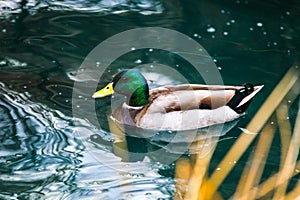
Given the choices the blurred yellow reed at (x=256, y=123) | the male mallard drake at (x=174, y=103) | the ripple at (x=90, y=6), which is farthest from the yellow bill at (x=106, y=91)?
the ripple at (x=90, y=6)

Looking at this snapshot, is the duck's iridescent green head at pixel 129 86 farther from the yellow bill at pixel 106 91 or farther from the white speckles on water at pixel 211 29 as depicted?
the white speckles on water at pixel 211 29

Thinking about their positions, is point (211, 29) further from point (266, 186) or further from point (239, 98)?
point (266, 186)

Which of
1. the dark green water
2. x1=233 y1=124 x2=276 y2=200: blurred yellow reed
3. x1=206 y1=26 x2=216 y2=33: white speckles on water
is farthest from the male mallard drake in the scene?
x1=206 y1=26 x2=216 y2=33: white speckles on water

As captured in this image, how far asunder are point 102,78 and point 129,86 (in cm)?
53

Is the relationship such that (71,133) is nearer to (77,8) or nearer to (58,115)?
(58,115)

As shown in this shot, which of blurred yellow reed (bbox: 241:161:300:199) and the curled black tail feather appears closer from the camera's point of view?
blurred yellow reed (bbox: 241:161:300:199)

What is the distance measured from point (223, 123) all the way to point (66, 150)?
136 centimetres

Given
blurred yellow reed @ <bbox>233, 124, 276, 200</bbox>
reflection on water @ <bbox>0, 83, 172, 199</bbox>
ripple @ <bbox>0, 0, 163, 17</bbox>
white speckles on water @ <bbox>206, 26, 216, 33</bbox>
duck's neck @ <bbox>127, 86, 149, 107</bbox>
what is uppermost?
ripple @ <bbox>0, 0, 163, 17</bbox>

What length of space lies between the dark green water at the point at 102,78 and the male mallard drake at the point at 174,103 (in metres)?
0.17

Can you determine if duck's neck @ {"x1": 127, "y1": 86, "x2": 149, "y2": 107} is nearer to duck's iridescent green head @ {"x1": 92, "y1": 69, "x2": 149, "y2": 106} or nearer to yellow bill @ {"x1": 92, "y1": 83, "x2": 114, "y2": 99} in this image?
duck's iridescent green head @ {"x1": 92, "y1": 69, "x2": 149, "y2": 106}

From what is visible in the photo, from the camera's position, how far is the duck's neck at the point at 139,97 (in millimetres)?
5078

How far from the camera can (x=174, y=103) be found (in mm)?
4926

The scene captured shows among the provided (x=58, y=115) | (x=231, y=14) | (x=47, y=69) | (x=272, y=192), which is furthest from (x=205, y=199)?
(x=231, y=14)

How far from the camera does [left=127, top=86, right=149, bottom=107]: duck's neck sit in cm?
508
